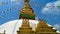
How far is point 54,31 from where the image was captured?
2280 cm

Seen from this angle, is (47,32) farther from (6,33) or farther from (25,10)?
(25,10)

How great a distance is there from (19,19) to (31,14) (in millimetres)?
1180

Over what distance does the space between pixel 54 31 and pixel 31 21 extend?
16.6 feet

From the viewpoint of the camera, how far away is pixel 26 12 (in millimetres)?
27812

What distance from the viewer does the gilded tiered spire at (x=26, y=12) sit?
27781 mm

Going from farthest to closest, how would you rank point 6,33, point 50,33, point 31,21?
point 31,21 → point 6,33 → point 50,33

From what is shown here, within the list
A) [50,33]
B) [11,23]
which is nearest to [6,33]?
[11,23]

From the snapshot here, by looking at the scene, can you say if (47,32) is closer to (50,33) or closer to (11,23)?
(50,33)

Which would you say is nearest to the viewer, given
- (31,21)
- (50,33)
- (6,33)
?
(50,33)

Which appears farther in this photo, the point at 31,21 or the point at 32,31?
the point at 31,21

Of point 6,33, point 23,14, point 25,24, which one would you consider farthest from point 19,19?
point 25,24

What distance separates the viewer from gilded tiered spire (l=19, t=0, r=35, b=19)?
2778 cm

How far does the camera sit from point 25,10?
1108 inches

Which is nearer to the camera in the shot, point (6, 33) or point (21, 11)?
point (6, 33)
